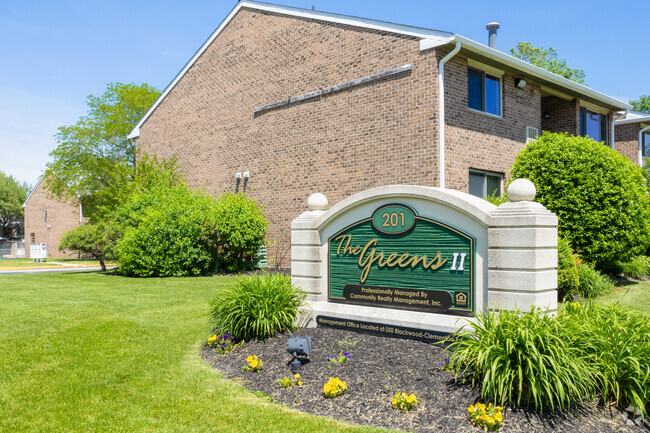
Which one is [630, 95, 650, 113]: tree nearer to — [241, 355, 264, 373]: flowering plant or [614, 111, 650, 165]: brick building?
[614, 111, 650, 165]: brick building

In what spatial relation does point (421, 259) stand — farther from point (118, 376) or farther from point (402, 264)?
point (118, 376)

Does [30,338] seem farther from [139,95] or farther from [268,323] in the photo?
[139,95]

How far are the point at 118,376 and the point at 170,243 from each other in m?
11.8

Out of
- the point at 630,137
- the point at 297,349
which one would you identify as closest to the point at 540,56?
the point at 630,137

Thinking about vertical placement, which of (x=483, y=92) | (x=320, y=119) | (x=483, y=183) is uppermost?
(x=483, y=92)

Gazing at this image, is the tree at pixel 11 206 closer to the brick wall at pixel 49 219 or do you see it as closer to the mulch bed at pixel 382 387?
the brick wall at pixel 49 219

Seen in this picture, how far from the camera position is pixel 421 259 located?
22.0 feet

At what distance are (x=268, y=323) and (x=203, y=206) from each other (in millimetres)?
12087

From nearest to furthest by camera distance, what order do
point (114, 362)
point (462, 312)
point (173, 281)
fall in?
point (462, 312) < point (114, 362) < point (173, 281)

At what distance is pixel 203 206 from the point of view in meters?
18.7

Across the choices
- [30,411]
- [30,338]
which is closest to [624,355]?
[30,411]

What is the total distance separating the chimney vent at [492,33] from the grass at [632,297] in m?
9.42

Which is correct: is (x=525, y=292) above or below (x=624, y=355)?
above

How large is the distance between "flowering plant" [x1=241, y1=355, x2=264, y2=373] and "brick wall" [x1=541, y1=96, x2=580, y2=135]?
17.0m
